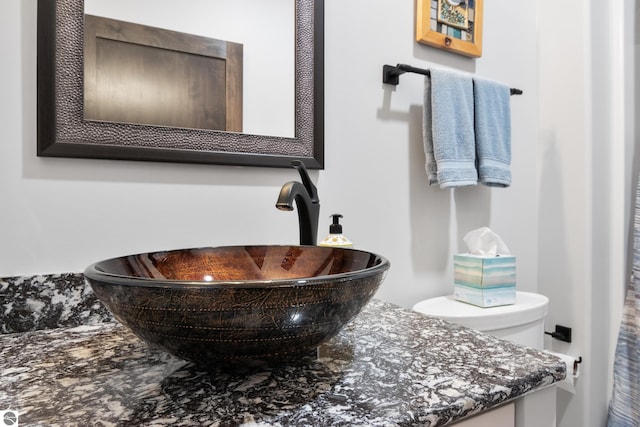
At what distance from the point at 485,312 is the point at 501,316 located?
0.04 meters

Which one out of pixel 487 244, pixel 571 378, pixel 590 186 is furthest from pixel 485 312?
pixel 590 186

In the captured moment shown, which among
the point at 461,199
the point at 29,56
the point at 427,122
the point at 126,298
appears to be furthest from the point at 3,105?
the point at 461,199

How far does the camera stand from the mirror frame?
76cm

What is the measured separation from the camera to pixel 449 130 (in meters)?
1.17

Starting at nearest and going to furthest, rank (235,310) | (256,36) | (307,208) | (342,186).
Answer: (235,310)
(307,208)
(256,36)
(342,186)

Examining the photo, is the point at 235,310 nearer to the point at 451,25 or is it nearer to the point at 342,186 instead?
the point at 342,186

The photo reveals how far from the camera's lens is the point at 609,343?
143cm

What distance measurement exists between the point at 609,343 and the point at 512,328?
644 mm

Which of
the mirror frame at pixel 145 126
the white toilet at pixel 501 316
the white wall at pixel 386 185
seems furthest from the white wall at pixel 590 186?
the mirror frame at pixel 145 126

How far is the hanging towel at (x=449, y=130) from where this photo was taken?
117cm

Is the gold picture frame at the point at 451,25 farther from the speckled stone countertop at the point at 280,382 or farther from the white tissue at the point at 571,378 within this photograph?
the white tissue at the point at 571,378

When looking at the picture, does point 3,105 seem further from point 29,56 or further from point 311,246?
point 311,246

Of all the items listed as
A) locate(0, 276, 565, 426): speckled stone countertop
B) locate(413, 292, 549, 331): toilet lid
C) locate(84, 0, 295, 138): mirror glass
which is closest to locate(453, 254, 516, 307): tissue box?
locate(413, 292, 549, 331): toilet lid

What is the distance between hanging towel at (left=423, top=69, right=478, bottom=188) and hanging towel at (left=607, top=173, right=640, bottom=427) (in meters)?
0.70
